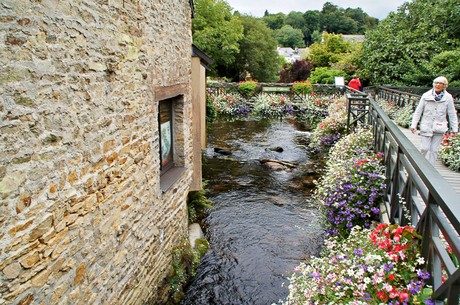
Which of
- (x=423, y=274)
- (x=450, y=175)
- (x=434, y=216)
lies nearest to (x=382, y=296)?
(x=423, y=274)

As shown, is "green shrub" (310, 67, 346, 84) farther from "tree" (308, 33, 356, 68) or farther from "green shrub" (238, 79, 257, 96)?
"green shrub" (238, 79, 257, 96)

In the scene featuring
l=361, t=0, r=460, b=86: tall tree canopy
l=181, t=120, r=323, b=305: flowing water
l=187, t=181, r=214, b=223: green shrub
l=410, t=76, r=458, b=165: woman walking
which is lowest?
l=181, t=120, r=323, b=305: flowing water

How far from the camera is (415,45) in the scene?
18219mm

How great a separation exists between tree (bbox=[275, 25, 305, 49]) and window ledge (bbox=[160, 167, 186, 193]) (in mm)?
98028

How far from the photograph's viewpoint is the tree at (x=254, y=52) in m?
31.5

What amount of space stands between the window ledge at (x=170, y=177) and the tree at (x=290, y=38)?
322 ft

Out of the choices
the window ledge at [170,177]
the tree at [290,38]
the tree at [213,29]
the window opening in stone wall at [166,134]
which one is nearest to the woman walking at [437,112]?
the window ledge at [170,177]

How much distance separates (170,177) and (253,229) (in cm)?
270

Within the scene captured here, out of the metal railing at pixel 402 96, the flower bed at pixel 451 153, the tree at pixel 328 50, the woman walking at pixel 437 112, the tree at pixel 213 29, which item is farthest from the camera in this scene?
the tree at pixel 328 50

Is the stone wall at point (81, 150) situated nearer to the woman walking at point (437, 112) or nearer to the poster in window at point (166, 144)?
the poster in window at point (166, 144)

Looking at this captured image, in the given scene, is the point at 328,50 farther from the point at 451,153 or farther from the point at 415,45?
the point at 451,153

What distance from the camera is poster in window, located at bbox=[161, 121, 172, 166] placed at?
5652 millimetres

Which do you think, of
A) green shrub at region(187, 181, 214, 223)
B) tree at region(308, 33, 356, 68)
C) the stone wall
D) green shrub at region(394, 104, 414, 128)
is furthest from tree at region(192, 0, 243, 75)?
the stone wall

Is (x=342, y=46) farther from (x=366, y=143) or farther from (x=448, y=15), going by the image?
(x=366, y=143)
